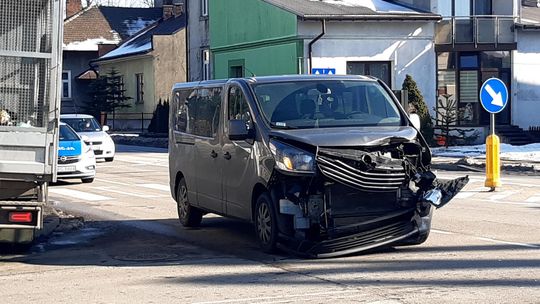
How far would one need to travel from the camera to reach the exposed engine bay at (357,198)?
11.4 meters

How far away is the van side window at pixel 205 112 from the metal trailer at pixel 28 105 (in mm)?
2644

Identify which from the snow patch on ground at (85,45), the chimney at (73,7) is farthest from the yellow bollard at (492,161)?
the chimney at (73,7)

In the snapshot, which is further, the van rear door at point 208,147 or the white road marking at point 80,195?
the white road marking at point 80,195

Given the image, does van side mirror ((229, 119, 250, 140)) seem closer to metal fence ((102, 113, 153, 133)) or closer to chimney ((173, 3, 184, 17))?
metal fence ((102, 113, 153, 133))

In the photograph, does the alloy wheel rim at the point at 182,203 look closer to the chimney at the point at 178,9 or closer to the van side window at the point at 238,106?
the van side window at the point at 238,106

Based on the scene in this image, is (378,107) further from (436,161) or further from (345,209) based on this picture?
(436,161)

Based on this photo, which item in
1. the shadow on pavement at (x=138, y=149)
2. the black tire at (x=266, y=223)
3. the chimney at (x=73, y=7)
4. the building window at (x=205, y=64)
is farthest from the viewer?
the chimney at (x=73, y=7)

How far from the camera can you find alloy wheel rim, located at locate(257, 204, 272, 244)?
12.0 m

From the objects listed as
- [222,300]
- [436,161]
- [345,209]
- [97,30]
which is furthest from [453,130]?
[97,30]

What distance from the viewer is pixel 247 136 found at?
1241 cm

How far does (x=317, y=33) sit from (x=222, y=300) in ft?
101

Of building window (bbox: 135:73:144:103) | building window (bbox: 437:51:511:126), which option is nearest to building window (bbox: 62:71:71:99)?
building window (bbox: 135:73:144:103)

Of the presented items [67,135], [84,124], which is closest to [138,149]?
[84,124]

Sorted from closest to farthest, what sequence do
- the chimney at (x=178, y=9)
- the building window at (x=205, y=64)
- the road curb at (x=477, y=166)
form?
the road curb at (x=477, y=166) → the building window at (x=205, y=64) → the chimney at (x=178, y=9)
